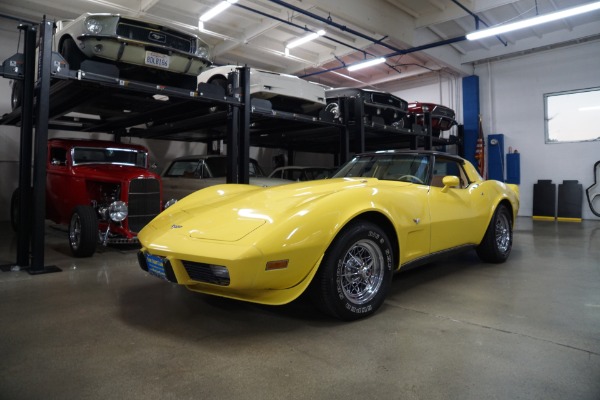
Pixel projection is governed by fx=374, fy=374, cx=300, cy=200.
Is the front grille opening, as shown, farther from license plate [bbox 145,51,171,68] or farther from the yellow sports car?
license plate [bbox 145,51,171,68]

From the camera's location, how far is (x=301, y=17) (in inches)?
350

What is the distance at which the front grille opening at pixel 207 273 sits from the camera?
2076mm

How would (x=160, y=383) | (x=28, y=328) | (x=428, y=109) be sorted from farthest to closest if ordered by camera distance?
(x=428, y=109)
(x=28, y=328)
(x=160, y=383)

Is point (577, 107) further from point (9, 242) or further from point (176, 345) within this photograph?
point (9, 242)

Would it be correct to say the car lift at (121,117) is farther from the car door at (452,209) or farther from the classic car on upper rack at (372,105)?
the car door at (452,209)

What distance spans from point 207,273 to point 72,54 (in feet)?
11.9

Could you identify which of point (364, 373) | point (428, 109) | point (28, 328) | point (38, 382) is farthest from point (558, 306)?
point (428, 109)

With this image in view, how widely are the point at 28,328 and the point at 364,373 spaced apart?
207 centimetres

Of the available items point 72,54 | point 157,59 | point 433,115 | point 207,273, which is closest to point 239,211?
point 207,273

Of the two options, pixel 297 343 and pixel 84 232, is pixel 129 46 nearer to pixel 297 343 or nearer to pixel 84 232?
pixel 84 232

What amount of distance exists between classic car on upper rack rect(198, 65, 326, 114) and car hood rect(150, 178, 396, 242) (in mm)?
2873

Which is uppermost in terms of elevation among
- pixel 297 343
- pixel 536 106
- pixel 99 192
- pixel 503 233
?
pixel 536 106

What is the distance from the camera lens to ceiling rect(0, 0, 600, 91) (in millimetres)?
8117

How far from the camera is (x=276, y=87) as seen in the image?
5727 mm
